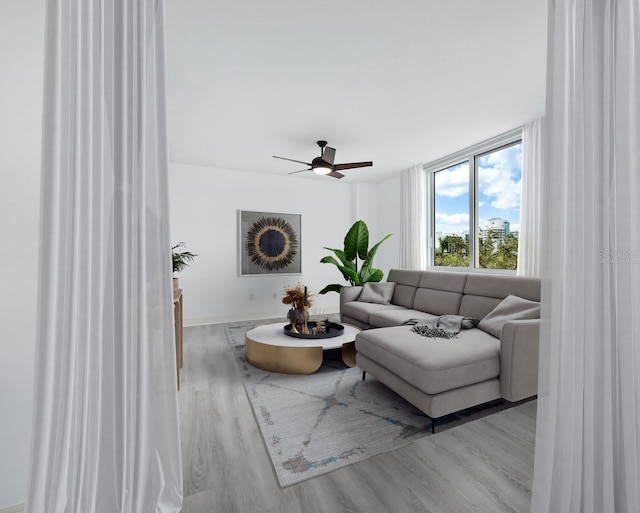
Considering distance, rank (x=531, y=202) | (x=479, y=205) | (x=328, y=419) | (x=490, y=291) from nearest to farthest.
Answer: (x=328, y=419), (x=490, y=291), (x=531, y=202), (x=479, y=205)

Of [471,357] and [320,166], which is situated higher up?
[320,166]

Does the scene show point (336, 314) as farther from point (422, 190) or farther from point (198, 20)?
point (198, 20)

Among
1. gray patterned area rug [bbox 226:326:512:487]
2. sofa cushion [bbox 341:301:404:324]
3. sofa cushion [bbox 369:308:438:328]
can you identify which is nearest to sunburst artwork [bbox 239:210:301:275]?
sofa cushion [bbox 341:301:404:324]

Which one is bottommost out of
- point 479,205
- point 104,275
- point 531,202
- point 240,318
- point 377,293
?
point 240,318

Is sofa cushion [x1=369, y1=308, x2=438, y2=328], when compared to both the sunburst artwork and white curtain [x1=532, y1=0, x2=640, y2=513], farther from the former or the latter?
the sunburst artwork

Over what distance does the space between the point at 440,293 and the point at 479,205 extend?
1.66m

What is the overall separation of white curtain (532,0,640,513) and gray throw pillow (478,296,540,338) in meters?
1.28

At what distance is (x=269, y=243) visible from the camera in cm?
554

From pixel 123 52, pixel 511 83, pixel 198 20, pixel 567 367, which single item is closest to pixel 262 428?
pixel 567 367

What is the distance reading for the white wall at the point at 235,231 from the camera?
5.02m

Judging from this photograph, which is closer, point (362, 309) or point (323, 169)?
point (323, 169)

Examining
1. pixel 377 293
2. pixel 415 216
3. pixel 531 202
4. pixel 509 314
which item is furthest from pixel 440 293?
pixel 415 216

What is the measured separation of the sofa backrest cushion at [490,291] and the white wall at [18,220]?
3316 mm

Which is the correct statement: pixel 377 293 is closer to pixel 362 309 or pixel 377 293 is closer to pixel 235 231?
pixel 362 309
